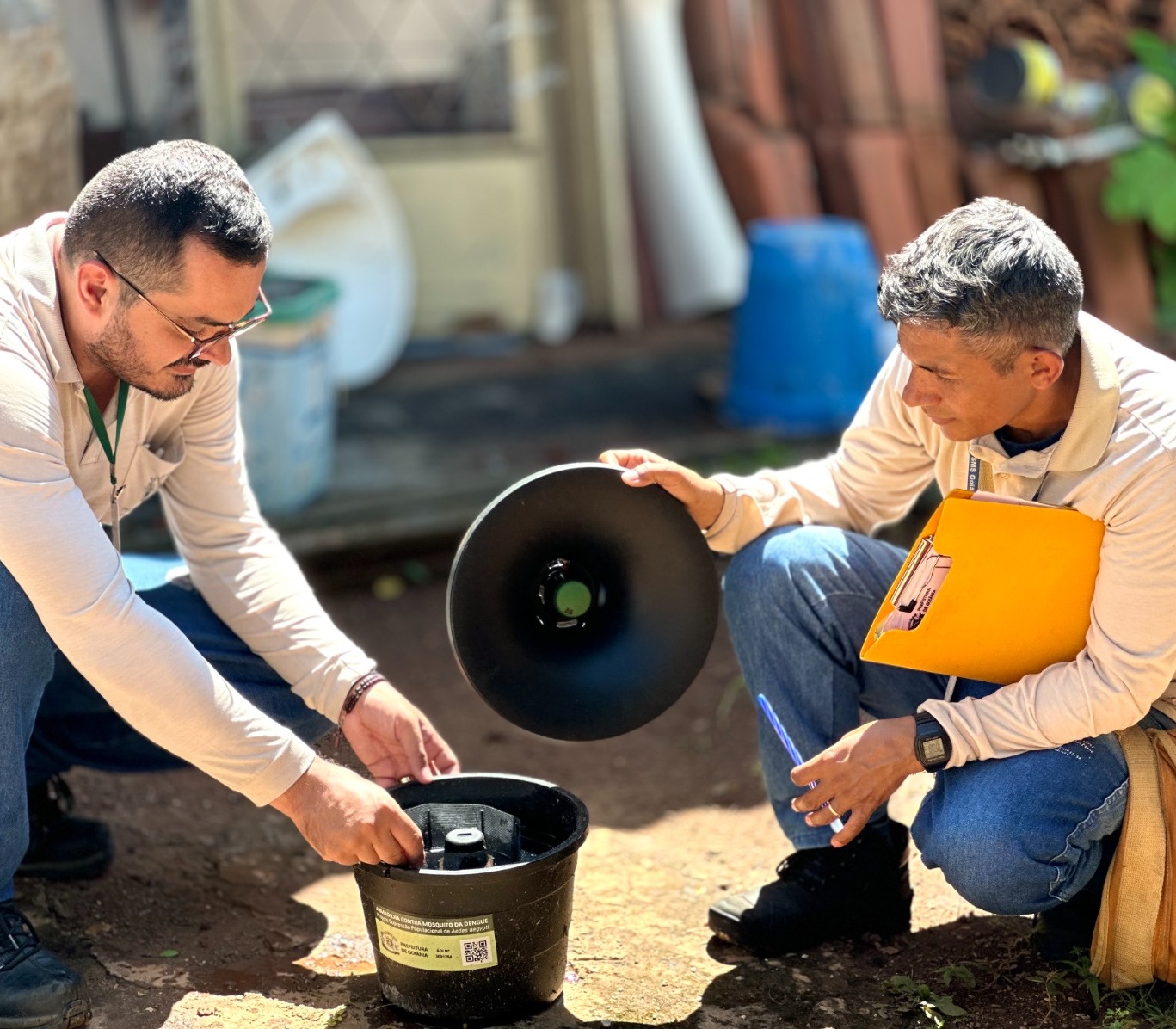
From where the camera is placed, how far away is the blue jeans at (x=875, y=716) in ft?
7.48

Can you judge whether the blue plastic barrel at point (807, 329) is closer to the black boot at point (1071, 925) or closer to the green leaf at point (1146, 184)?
the green leaf at point (1146, 184)

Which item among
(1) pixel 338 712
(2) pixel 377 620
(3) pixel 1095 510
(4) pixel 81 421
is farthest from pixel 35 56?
(3) pixel 1095 510

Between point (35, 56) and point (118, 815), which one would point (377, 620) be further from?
point (35, 56)

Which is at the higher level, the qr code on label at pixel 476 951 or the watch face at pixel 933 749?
the watch face at pixel 933 749

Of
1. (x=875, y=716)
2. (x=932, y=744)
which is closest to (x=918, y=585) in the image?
(x=932, y=744)

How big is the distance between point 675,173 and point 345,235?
70.4 inches

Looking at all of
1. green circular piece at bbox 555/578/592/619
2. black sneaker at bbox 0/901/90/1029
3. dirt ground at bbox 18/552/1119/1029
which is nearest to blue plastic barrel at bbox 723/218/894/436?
dirt ground at bbox 18/552/1119/1029

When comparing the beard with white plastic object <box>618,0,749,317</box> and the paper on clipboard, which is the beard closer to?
the paper on clipboard

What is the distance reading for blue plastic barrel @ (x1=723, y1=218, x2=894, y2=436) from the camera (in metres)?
5.29

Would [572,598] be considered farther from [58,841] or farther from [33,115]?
[33,115]

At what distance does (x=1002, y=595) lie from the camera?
232 centimetres

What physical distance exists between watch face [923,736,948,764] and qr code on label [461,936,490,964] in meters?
0.72

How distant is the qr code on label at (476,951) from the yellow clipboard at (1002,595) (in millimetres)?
739

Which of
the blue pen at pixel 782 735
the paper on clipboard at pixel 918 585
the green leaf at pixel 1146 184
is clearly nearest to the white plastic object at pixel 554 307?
the green leaf at pixel 1146 184
